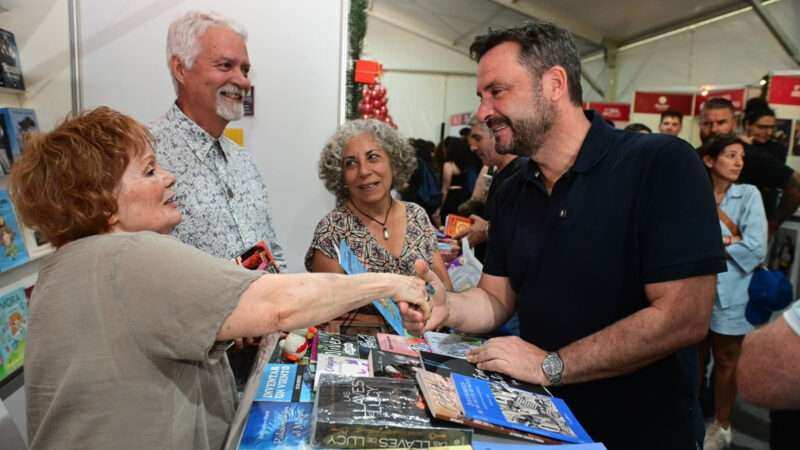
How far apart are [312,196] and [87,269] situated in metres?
2.41

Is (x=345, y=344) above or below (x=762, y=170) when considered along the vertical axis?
below

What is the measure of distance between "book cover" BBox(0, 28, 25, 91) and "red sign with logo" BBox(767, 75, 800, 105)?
5.88 m

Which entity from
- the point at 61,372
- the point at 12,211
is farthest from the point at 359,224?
the point at 61,372

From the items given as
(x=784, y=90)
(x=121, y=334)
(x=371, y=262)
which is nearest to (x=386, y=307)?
(x=121, y=334)

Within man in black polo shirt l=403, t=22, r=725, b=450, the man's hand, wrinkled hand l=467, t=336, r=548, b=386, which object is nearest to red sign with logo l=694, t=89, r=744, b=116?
the man's hand

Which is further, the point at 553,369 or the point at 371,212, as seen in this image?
the point at 371,212

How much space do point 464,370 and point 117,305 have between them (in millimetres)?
766

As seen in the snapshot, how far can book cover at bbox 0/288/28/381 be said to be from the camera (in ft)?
6.49

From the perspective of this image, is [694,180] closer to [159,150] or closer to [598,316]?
[598,316]

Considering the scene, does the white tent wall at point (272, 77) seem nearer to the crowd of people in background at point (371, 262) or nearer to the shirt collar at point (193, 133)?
the crowd of people in background at point (371, 262)

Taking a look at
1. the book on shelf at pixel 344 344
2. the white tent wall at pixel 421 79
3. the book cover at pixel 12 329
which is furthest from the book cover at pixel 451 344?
the white tent wall at pixel 421 79

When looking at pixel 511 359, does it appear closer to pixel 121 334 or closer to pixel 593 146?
pixel 593 146

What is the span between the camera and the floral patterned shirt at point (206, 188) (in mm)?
1854

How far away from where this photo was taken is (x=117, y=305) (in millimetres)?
920
